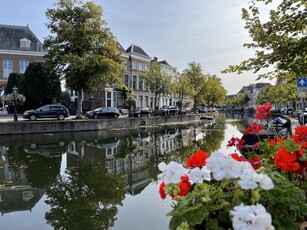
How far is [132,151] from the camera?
15.6 meters

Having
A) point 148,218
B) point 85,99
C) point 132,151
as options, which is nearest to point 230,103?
point 85,99

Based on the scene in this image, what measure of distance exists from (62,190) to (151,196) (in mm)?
2434

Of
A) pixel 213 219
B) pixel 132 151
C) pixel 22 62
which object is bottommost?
pixel 132 151

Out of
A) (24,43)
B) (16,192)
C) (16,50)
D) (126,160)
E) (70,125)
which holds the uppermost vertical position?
(24,43)

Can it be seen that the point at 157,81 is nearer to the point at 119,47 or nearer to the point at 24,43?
the point at 119,47

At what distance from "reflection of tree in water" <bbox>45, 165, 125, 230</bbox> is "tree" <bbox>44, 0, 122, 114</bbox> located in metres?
19.0

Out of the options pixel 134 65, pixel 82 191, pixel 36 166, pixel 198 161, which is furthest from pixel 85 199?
pixel 134 65

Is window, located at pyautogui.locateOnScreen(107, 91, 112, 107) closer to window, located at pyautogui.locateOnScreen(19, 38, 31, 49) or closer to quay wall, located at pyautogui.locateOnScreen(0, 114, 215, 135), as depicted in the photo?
window, located at pyautogui.locateOnScreen(19, 38, 31, 49)

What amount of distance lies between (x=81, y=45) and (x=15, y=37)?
77.7 feet

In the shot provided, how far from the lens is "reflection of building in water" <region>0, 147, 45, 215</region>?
6.79 m

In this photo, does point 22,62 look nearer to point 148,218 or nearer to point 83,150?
point 83,150

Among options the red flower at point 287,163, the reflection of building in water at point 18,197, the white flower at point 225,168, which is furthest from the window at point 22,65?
the white flower at point 225,168

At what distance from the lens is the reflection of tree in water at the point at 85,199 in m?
5.81

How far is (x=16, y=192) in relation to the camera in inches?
311
